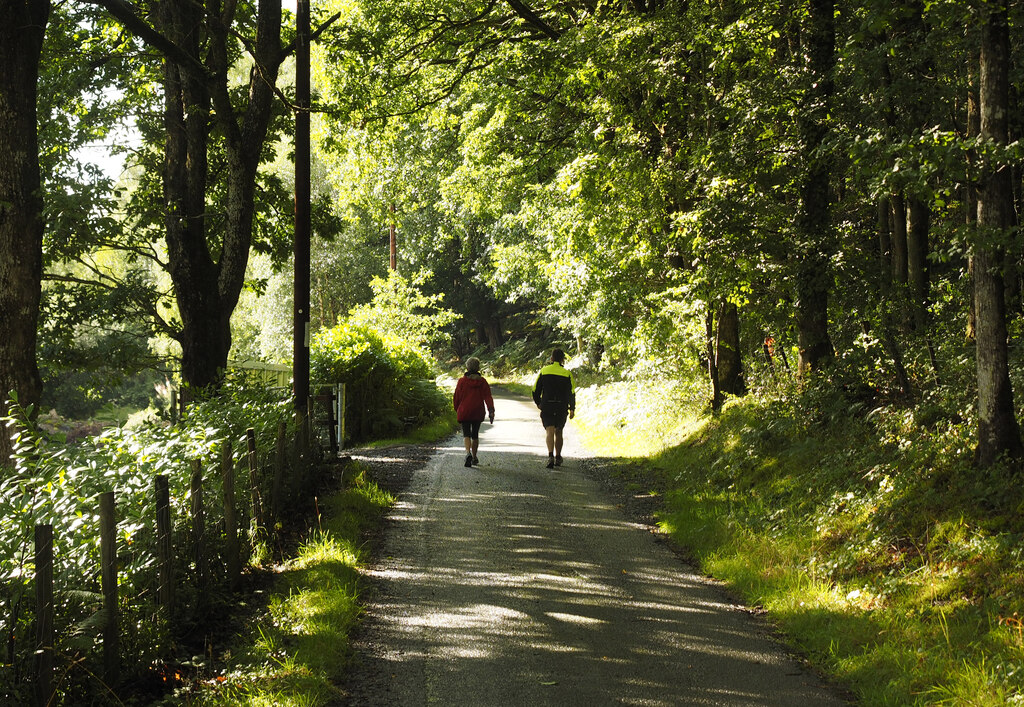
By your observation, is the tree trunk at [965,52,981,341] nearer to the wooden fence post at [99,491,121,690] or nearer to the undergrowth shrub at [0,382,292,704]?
the undergrowth shrub at [0,382,292,704]

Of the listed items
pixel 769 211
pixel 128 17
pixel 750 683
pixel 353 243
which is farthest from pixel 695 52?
pixel 353 243

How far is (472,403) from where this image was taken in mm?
14180

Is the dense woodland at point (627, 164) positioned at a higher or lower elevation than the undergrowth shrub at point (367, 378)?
higher

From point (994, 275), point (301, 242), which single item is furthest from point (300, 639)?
point (301, 242)

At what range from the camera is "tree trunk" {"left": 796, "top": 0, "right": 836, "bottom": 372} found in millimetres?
10164

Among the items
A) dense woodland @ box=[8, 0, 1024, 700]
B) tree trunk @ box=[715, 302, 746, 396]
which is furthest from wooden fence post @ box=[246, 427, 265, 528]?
tree trunk @ box=[715, 302, 746, 396]

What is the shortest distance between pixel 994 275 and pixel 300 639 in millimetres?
6177

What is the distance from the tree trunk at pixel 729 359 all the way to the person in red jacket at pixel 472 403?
439cm

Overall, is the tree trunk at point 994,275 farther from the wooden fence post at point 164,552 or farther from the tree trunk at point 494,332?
the tree trunk at point 494,332

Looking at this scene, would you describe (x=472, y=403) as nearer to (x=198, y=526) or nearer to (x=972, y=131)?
(x=198, y=526)

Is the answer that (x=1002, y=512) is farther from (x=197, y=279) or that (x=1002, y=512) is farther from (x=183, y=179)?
(x=183, y=179)

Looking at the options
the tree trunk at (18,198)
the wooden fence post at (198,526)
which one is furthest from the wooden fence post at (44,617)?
the tree trunk at (18,198)

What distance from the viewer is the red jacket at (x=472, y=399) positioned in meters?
14.2

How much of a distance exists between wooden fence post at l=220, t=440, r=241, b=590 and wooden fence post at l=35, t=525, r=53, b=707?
265 centimetres
